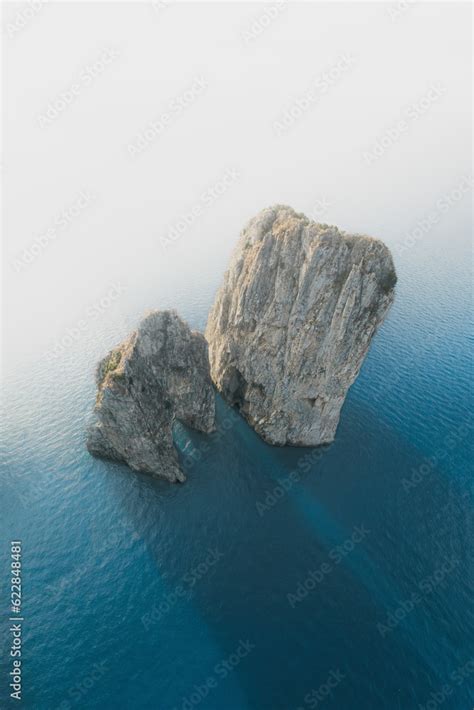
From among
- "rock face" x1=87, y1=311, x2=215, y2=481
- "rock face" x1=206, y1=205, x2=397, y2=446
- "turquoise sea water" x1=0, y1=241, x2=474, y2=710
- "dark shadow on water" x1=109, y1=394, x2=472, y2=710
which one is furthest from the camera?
"rock face" x1=87, y1=311, x2=215, y2=481

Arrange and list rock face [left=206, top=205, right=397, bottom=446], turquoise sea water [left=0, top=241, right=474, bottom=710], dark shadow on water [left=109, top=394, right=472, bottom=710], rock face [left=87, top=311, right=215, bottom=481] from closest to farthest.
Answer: turquoise sea water [left=0, top=241, right=474, bottom=710]
dark shadow on water [left=109, top=394, right=472, bottom=710]
rock face [left=206, top=205, right=397, bottom=446]
rock face [left=87, top=311, right=215, bottom=481]

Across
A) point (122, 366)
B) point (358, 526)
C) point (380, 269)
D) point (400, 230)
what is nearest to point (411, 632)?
point (358, 526)

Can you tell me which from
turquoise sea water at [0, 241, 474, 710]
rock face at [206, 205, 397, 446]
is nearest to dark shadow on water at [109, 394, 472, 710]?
turquoise sea water at [0, 241, 474, 710]

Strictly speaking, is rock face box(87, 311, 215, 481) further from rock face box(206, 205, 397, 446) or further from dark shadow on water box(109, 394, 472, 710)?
rock face box(206, 205, 397, 446)

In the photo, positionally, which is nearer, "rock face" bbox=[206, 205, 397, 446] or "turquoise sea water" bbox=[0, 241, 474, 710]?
"turquoise sea water" bbox=[0, 241, 474, 710]

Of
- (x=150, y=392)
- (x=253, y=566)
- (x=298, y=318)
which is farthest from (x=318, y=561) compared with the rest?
(x=298, y=318)

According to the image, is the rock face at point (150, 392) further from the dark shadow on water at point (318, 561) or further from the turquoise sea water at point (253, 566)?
the dark shadow on water at point (318, 561)
